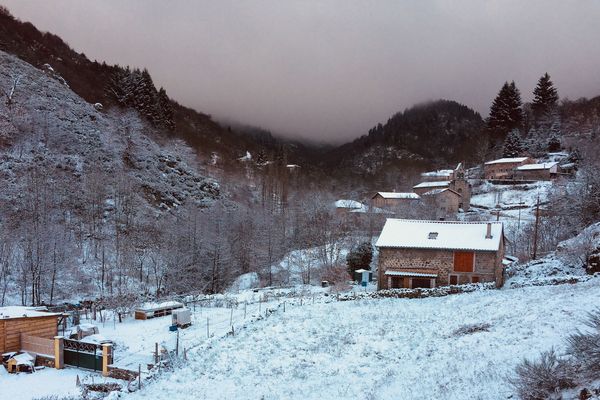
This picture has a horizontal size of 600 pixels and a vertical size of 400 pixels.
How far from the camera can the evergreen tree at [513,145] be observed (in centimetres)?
8421

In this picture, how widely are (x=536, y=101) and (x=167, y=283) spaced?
99.9m

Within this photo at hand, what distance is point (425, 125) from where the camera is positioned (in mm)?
184500

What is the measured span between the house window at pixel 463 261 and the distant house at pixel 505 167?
1966 inches

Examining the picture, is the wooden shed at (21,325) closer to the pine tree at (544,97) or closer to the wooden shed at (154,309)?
the wooden shed at (154,309)

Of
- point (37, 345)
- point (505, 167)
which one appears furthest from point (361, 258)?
point (505, 167)

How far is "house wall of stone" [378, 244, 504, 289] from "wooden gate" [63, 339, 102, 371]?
2431 cm

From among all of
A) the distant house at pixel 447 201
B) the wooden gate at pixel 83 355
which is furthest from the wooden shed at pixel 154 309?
the distant house at pixel 447 201

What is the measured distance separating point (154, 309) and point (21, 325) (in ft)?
30.3

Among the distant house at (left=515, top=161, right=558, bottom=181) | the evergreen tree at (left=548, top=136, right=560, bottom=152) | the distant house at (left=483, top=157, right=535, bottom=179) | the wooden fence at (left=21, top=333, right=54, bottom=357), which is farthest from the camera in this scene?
the evergreen tree at (left=548, top=136, right=560, bottom=152)

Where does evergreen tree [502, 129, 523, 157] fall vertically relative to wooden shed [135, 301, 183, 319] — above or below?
above

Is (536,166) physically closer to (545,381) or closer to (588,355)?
(588,355)

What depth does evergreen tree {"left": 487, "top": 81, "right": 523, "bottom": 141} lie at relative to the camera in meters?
96.8

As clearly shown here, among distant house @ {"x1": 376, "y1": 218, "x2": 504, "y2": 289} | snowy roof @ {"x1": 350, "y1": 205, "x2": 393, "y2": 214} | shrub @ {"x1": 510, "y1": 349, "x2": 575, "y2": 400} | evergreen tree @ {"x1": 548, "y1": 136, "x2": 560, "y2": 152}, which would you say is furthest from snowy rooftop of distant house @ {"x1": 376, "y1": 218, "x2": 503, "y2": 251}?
evergreen tree @ {"x1": 548, "y1": 136, "x2": 560, "y2": 152}

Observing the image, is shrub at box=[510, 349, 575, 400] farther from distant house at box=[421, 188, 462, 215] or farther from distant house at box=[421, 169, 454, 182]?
distant house at box=[421, 169, 454, 182]
